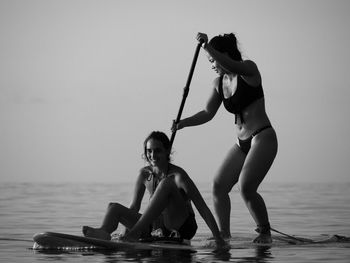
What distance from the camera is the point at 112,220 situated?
8.64 meters

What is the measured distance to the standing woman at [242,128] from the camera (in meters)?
8.77

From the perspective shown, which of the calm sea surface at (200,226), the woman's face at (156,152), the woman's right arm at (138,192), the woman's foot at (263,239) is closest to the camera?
the calm sea surface at (200,226)

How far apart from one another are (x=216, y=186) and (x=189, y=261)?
61.0 inches

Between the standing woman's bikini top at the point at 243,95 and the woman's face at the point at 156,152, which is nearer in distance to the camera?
the woman's face at the point at 156,152

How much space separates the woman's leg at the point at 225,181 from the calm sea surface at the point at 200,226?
0.85 feet

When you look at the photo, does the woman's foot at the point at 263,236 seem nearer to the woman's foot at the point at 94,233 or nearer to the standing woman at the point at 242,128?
the standing woman at the point at 242,128

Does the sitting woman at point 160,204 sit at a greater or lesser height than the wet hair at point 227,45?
lesser

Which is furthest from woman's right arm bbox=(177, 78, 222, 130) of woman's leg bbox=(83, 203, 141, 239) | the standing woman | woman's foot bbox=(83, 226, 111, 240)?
woman's foot bbox=(83, 226, 111, 240)

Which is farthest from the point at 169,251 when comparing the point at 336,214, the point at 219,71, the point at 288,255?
the point at 336,214

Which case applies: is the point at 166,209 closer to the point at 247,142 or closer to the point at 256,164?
the point at 256,164

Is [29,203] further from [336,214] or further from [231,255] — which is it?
[231,255]

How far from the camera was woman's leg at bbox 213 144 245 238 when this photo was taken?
916 centimetres

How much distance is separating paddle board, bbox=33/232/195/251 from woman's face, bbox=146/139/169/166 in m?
0.68

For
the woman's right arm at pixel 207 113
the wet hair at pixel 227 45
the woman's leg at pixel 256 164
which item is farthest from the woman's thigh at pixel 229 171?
the wet hair at pixel 227 45
